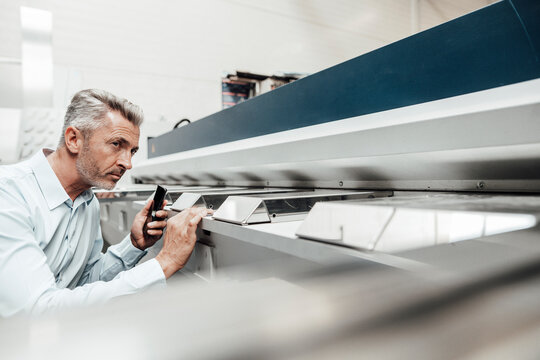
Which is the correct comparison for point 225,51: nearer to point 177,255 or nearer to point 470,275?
point 177,255

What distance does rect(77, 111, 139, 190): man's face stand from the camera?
1226 millimetres

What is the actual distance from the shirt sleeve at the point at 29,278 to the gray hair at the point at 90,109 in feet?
1.04

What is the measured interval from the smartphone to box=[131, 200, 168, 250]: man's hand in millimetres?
18

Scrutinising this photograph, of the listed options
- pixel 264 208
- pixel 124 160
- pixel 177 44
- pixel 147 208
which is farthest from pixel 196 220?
pixel 177 44

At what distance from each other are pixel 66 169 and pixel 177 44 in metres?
3.50

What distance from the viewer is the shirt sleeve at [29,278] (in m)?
0.91

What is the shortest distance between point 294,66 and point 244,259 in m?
4.81

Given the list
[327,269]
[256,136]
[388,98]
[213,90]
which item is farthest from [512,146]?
[213,90]

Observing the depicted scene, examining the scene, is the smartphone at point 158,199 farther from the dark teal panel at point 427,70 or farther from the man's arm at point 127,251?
the dark teal panel at point 427,70

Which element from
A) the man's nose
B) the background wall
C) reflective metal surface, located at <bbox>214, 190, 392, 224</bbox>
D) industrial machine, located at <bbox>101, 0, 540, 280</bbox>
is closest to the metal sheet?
industrial machine, located at <bbox>101, 0, 540, 280</bbox>

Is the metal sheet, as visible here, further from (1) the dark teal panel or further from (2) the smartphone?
(2) the smartphone

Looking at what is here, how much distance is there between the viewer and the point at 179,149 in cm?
256

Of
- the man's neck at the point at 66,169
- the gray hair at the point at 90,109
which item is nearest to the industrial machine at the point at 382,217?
the man's neck at the point at 66,169

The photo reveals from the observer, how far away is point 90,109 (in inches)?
47.9
